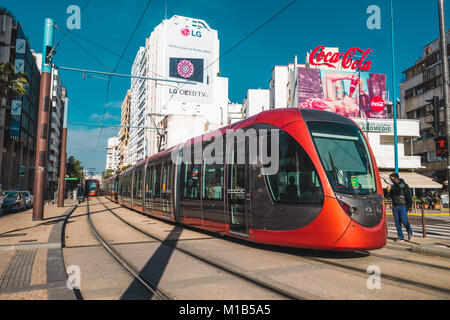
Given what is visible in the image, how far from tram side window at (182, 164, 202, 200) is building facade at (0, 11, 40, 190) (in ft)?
91.5

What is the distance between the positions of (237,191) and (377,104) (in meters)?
39.6

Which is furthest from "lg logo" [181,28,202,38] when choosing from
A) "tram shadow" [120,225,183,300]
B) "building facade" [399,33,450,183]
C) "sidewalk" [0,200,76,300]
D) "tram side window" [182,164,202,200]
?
"tram shadow" [120,225,183,300]

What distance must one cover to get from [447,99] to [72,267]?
29.9 ft

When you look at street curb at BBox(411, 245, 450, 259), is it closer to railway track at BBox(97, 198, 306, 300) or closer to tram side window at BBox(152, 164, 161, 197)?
railway track at BBox(97, 198, 306, 300)

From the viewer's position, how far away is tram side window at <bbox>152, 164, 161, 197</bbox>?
14077 mm

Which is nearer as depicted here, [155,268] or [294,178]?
[155,268]

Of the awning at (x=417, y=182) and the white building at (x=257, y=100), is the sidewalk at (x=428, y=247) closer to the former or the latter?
the awning at (x=417, y=182)

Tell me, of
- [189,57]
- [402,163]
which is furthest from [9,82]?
[189,57]

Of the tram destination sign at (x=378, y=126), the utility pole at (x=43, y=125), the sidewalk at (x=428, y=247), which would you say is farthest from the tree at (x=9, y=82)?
the tram destination sign at (x=378, y=126)

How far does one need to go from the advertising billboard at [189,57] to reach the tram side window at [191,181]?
222 ft

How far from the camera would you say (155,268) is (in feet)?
19.0

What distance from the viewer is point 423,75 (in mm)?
43031

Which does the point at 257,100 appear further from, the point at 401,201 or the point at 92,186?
the point at 401,201
